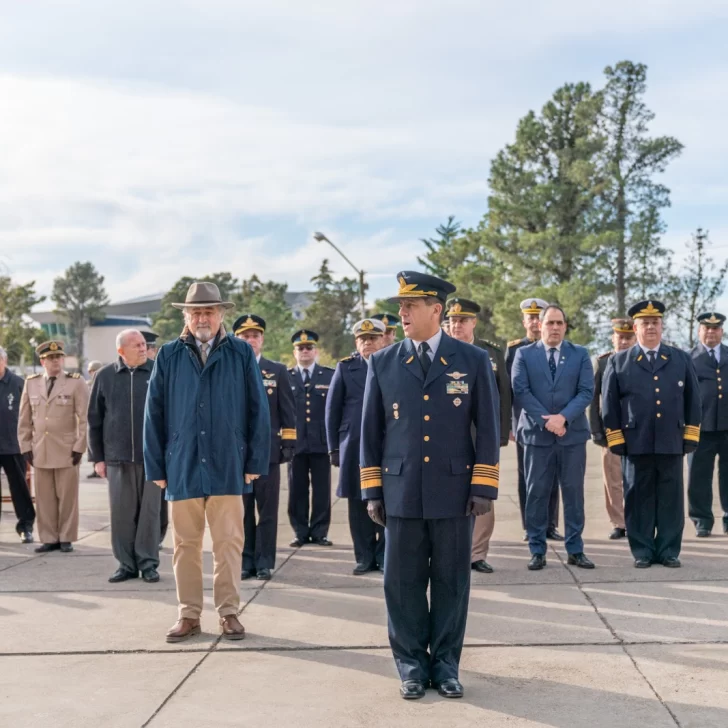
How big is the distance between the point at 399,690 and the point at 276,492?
3.59 m

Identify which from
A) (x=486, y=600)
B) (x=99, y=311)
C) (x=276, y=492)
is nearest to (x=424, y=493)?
(x=486, y=600)

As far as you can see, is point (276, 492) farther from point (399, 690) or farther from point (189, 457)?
point (399, 690)

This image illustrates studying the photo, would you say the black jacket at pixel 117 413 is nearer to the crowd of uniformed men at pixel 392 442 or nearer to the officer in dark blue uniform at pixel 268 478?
the crowd of uniformed men at pixel 392 442

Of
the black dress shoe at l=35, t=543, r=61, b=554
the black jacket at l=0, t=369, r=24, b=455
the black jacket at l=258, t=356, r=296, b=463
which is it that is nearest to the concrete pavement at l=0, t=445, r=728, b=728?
the black dress shoe at l=35, t=543, r=61, b=554

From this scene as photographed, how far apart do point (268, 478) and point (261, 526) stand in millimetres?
407

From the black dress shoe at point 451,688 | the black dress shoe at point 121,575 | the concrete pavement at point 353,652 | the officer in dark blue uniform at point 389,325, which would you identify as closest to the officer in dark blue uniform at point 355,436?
the concrete pavement at point 353,652

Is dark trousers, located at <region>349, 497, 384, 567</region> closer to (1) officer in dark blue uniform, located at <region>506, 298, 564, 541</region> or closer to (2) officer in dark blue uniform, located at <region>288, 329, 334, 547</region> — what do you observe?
(2) officer in dark blue uniform, located at <region>288, 329, 334, 547</region>

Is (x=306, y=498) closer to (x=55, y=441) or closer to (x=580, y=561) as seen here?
(x=55, y=441)

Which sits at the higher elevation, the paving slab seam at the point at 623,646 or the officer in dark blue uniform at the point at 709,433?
the officer in dark blue uniform at the point at 709,433

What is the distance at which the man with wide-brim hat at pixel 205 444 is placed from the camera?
21.5 feet

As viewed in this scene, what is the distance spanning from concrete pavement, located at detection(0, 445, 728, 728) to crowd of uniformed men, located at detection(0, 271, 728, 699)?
12.4 inches

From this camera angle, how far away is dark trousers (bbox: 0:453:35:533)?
1115cm

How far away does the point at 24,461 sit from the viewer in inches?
456

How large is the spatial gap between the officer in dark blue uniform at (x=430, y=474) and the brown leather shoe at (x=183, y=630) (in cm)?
166
